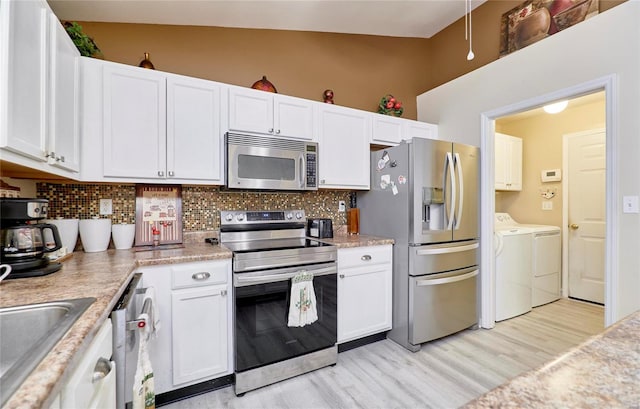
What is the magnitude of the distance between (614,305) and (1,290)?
3317mm

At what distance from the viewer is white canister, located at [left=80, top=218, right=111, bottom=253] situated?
1838 mm

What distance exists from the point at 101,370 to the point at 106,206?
1557mm

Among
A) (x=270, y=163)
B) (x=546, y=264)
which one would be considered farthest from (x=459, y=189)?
(x=546, y=264)

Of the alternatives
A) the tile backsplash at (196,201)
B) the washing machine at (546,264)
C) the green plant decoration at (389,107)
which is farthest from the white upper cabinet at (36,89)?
the washing machine at (546,264)

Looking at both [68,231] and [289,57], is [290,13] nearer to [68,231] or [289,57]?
[289,57]

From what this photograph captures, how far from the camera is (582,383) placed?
507mm

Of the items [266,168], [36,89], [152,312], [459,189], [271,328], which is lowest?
[271,328]

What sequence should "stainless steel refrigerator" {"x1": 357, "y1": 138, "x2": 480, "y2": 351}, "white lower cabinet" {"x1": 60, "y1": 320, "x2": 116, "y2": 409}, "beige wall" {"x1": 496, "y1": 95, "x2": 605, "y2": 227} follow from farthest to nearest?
"beige wall" {"x1": 496, "y1": 95, "x2": 605, "y2": 227} < "stainless steel refrigerator" {"x1": 357, "y1": 138, "x2": 480, "y2": 351} < "white lower cabinet" {"x1": 60, "y1": 320, "x2": 116, "y2": 409}

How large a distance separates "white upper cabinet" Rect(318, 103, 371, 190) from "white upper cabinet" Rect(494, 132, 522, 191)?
2.19 m

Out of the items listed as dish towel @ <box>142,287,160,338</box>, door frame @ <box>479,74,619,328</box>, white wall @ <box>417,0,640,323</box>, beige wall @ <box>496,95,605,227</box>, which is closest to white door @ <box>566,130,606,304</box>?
beige wall @ <box>496,95,605,227</box>

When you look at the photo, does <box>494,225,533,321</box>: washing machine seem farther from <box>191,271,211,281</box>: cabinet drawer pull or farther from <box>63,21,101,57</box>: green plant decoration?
<box>63,21,101,57</box>: green plant decoration

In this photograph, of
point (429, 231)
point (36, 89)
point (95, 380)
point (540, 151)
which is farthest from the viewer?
point (540, 151)

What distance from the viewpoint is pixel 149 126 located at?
74.4 inches

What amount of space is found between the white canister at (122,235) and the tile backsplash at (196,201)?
0.14 m
